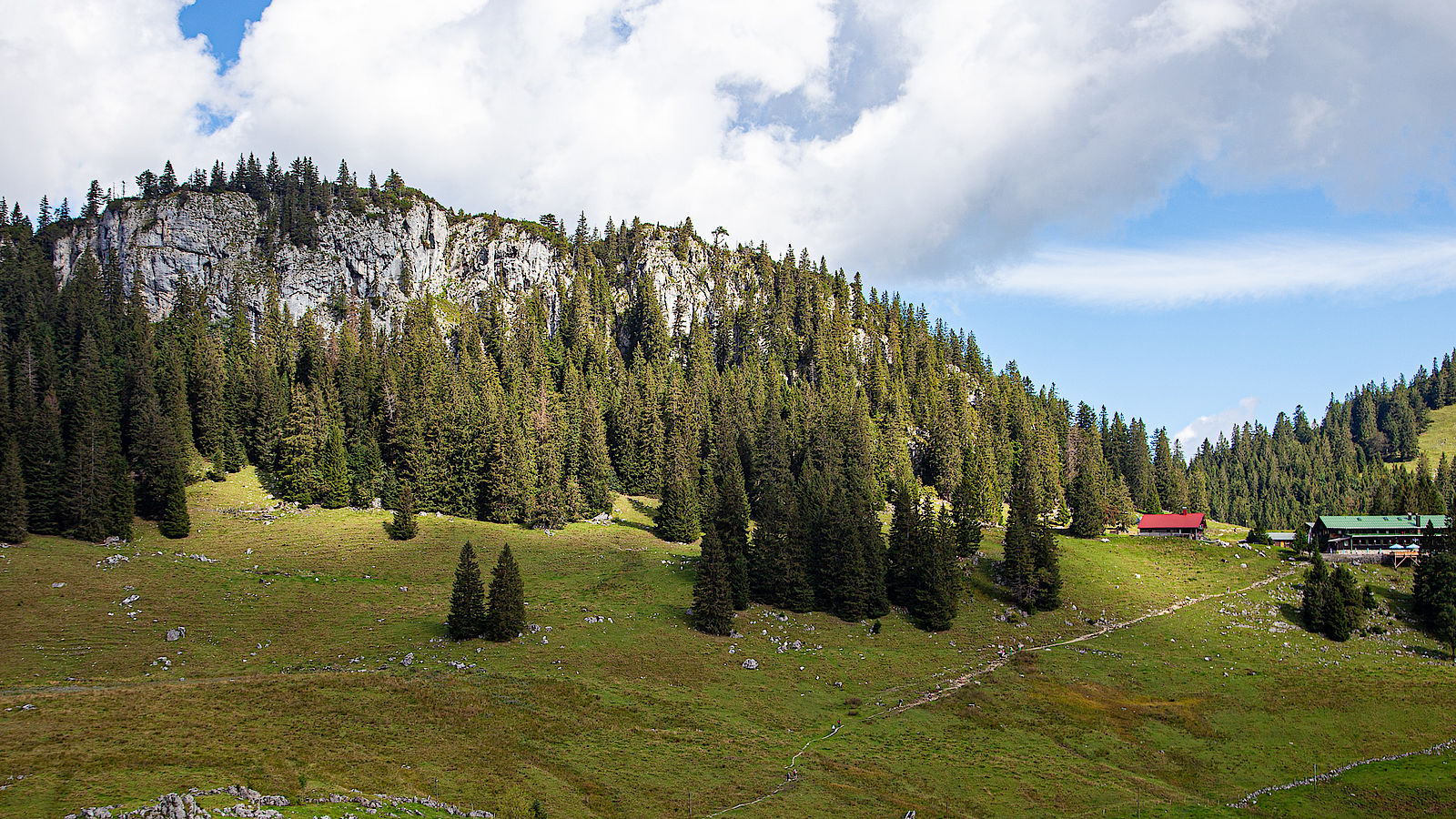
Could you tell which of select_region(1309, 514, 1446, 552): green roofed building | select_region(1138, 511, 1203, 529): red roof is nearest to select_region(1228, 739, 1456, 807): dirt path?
select_region(1309, 514, 1446, 552): green roofed building

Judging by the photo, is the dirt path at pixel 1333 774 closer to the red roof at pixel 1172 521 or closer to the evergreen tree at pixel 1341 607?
the evergreen tree at pixel 1341 607

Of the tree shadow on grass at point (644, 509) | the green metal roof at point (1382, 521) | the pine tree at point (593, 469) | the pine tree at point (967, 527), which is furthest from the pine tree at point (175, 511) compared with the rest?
the green metal roof at point (1382, 521)

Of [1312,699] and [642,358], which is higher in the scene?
[642,358]

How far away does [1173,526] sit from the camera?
138 metres

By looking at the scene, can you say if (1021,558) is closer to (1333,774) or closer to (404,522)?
Answer: (1333,774)

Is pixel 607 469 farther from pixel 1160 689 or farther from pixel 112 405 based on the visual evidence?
pixel 1160 689

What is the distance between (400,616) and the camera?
83688 mm

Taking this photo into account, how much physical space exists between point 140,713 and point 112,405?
83.1 m

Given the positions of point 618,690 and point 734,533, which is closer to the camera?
point 618,690

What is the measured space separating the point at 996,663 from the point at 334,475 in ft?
297

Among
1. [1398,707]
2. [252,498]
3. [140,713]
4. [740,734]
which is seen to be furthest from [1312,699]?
[252,498]

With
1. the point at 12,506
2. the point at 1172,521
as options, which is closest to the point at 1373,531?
the point at 1172,521

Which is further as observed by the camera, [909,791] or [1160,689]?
[1160,689]

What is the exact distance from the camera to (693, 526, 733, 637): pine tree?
3477 inches
